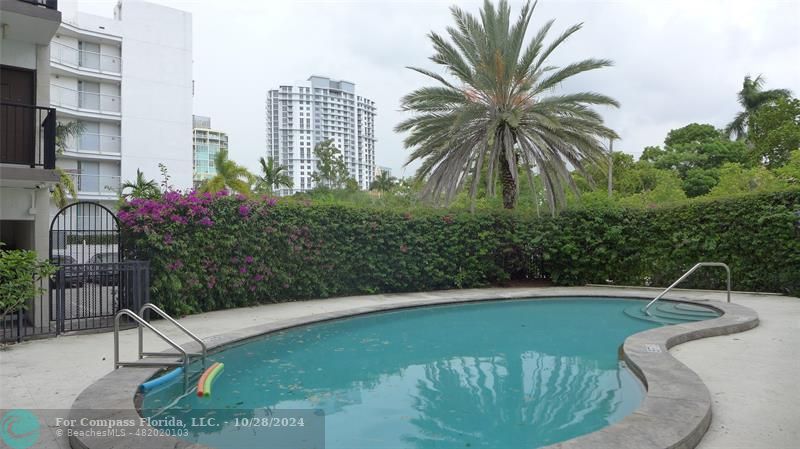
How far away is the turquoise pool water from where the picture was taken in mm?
4621

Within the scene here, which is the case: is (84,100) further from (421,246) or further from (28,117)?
(421,246)

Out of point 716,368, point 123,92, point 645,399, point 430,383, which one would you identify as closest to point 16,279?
point 430,383

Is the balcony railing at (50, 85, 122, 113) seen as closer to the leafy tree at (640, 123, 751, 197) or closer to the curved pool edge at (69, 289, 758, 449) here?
the curved pool edge at (69, 289, 758, 449)

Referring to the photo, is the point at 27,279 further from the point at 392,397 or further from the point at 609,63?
the point at 609,63

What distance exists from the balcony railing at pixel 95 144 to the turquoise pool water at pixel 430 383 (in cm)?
3089

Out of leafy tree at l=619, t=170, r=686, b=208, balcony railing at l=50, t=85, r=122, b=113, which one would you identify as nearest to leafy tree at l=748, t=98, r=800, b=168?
leafy tree at l=619, t=170, r=686, b=208

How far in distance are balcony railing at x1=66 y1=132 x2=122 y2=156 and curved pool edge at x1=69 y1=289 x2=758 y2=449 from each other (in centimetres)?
3094

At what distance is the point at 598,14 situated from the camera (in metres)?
13.9

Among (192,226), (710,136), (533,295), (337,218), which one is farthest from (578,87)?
(710,136)

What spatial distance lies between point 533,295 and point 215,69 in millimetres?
37310

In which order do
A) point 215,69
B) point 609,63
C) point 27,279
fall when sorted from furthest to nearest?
point 215,69 < point 609,63 < point 27,279

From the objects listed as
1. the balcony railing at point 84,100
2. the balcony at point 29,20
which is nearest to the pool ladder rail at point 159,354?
the balcony at point 29,20

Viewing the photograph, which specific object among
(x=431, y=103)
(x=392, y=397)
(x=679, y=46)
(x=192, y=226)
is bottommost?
(x=392, y=397)

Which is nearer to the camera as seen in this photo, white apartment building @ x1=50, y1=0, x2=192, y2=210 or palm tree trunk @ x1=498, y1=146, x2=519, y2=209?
palm tree trunk @ x1=498, y1=146, x2=519, y2=209
